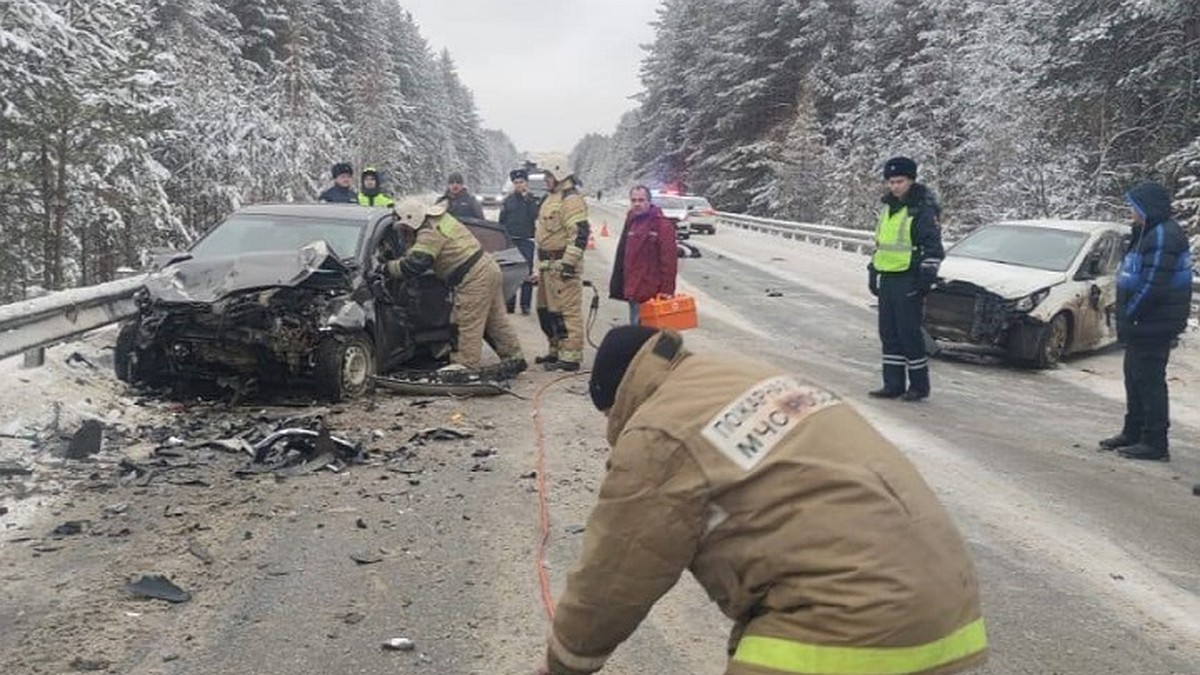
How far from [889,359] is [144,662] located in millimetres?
6783

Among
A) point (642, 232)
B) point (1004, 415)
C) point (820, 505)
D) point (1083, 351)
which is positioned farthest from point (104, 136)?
point (820, 505)

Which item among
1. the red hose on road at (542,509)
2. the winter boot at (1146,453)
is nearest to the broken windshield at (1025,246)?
the winter boot at (1146,453)

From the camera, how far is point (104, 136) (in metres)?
13.0

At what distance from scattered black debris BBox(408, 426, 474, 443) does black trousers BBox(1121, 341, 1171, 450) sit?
471 centimetres

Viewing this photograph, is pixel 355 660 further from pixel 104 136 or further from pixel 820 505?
pixel 104 136

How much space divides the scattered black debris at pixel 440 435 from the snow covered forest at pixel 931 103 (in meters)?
13.3

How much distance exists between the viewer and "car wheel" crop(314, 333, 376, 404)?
308 inches

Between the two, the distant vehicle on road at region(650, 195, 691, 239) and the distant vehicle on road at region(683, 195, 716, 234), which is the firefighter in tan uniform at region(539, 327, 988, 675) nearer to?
the distant vehicle on road at region(650, 195, 691, 239)

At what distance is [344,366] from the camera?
8000 mm

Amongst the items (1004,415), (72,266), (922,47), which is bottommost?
(1004,415)

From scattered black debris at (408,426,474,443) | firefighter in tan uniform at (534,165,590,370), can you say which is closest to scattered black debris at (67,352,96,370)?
scattered black debris at (408,426,474,443)

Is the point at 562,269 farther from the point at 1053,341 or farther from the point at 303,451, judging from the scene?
the point at 1053,341

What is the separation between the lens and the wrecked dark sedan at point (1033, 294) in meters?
10.8

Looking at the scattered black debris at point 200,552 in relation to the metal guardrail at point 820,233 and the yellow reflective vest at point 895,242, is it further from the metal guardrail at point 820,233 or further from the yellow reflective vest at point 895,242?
the metal guardrail at point 820,233
